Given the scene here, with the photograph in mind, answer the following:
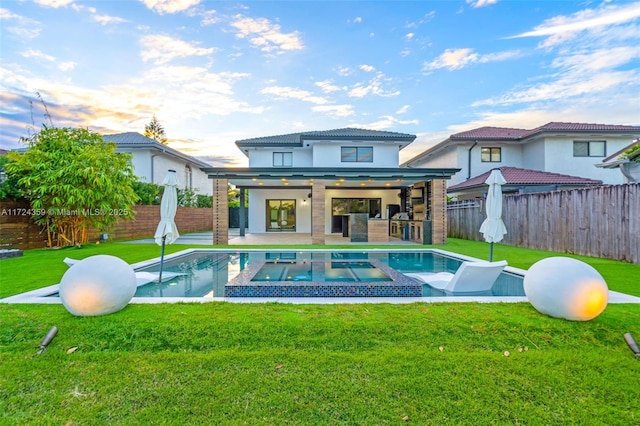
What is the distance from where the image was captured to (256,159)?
19516mm

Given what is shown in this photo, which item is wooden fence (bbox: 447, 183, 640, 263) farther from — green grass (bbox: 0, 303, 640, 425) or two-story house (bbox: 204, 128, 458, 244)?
green grass (bbox: 0, 303, 640, 425)

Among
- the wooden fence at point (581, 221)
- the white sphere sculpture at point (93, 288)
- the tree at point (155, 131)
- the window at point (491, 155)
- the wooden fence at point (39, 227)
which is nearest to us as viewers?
the white sphere sculpture at point (93, 288)

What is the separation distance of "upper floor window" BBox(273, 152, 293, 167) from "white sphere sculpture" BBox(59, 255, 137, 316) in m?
15.7

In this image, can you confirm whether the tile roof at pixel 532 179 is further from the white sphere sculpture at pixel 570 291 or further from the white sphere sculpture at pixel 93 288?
the white sphere sculpture at pixel 93 288

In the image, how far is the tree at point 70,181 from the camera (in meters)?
10.5

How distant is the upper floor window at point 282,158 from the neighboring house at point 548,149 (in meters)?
10.5

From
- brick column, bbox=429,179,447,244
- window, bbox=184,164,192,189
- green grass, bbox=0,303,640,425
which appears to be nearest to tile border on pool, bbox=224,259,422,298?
green grass, bbox=0,303,640,425

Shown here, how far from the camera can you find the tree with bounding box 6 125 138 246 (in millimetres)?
10516

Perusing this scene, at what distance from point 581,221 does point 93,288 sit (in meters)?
12.7

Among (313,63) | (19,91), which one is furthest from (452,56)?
(19,91)

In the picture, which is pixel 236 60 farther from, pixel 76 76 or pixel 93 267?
pixel 93 267

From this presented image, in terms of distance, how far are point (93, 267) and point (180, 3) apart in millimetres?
10731

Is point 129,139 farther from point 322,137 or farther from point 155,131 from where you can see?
point 155,131

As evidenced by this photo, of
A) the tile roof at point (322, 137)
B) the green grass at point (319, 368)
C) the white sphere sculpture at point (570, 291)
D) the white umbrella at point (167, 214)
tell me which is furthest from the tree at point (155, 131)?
the white sphere sculpture at point (570, 291)
